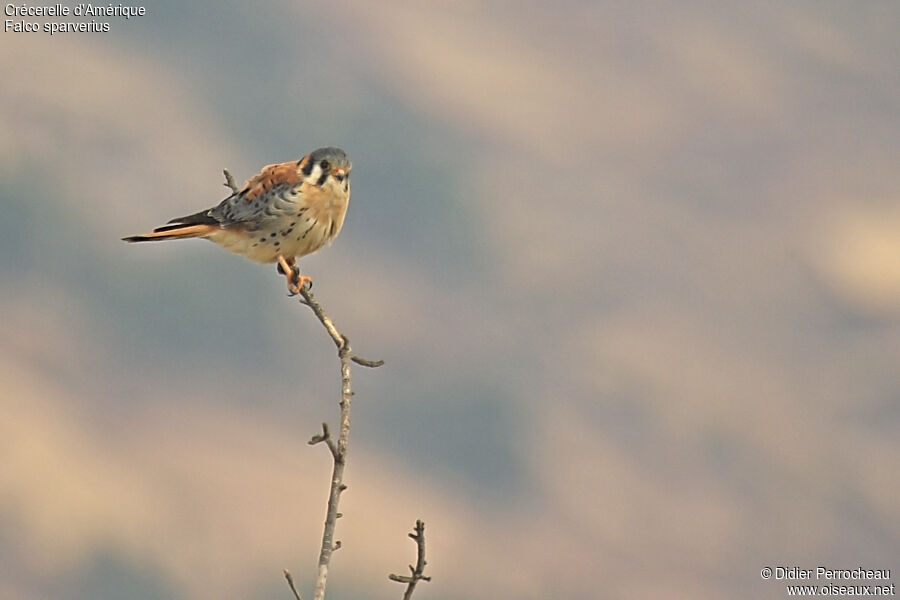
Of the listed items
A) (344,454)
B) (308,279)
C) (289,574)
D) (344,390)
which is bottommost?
(289,574)

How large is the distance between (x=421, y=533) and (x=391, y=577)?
0.59 ft

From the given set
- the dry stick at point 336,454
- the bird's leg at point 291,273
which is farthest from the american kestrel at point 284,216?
the dry stick at point 336,454

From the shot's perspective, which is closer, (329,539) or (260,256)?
(329,539)

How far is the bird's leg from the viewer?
16.7ft

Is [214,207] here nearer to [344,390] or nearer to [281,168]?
[281,168]

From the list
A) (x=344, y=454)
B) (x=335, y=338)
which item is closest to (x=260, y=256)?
A: (x=335, y=338)

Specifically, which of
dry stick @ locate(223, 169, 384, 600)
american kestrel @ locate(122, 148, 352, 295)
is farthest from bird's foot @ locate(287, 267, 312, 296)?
dry stick @ locate(223, 169, 384, 600)

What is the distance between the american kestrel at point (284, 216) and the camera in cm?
508

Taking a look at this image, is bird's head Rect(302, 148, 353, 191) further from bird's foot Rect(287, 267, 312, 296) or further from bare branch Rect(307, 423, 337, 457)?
bare branch Rect(307, 423, 337, 457)

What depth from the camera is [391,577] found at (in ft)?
8.86

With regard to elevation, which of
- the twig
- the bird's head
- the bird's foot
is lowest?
the twig

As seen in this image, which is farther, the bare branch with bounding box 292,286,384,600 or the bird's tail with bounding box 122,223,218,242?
the bird's tail with bounding box 122,223,218,242

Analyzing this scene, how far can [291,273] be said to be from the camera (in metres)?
5.20

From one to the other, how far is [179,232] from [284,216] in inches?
21.1
